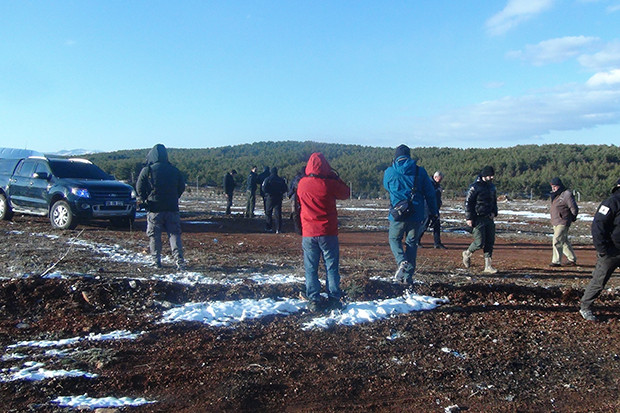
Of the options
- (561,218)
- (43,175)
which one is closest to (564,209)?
(561,218)

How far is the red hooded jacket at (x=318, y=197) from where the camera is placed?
5688 millimetres

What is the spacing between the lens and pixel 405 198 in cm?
662

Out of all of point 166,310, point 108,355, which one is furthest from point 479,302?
point 108,355

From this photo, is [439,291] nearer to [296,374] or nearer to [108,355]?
[296,374]

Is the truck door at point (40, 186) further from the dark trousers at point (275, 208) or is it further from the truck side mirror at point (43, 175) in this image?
the dark trousers at point (275, 208)

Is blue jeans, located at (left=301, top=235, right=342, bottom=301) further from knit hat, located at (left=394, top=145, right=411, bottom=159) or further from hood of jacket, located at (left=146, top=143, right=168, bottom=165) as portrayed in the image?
hood of jacket, located at (left=146, top=143, right=168, bottom=165)

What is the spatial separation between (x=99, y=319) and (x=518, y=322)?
474 centimetres

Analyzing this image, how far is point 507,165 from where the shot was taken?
6456 cm

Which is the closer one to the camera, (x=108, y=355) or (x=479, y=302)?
(x=108, y=355)

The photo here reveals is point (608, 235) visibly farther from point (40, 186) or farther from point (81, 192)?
point (40, 186)

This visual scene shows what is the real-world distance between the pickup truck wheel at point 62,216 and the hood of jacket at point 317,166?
862 centimetres

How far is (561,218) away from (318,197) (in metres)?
6.05

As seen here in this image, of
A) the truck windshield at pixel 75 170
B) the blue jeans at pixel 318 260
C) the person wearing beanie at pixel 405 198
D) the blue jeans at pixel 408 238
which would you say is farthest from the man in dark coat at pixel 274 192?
the blue jeans at pixel 318 260

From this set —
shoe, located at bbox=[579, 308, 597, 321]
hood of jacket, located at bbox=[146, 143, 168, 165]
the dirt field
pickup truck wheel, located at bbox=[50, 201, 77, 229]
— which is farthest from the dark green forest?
shoe, located at bbox=[579, 308, 597, 321]
